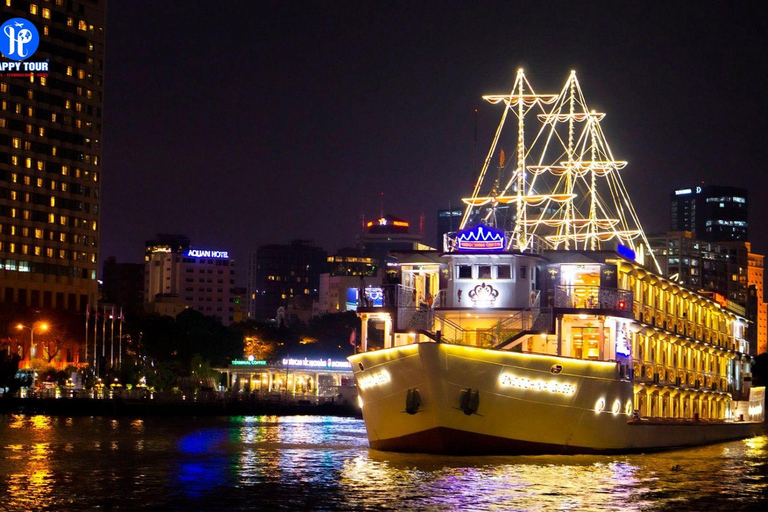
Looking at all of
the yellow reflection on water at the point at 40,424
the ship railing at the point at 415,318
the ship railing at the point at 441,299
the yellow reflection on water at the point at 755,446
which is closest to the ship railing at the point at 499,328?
the ship railing at the point at 415,318

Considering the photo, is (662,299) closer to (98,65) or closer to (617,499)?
(617,499)

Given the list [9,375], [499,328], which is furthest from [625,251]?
[9,375]

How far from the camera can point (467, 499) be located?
36906mm

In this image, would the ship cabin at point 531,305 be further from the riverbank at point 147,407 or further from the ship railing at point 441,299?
the riverbank at point 147,407

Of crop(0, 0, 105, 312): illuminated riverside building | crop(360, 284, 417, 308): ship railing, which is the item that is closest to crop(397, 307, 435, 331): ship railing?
crop(360, 284, 417, 308): ship railing

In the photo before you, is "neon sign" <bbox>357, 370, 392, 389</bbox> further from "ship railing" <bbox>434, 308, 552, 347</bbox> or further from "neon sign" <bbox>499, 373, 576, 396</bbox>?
"neon sign" <bbox>499, 373, 576, 396</bbox>

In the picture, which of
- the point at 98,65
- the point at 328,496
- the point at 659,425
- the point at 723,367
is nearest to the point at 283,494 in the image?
the point at 328,496

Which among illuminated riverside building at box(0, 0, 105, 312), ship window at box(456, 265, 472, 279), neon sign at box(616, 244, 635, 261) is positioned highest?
illuminated riverside building at box(0, 0, 105, 312)

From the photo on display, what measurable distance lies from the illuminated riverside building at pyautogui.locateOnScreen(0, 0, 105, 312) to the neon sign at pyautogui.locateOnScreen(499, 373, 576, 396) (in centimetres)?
12892

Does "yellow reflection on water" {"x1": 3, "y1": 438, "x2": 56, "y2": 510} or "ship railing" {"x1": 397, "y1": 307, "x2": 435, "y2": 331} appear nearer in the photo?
"yellow reflection on water" {"x1": 3, "y1": 438, "x2": 56, "y2": 510}

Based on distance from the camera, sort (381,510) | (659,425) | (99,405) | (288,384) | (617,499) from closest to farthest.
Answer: (381,510) → (617,499) → (659,425) → (99,405) → (288,384)

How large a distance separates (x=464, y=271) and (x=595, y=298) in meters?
6.40

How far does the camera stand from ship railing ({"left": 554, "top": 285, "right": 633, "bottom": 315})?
51750mm

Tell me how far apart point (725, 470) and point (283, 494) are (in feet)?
70.3
